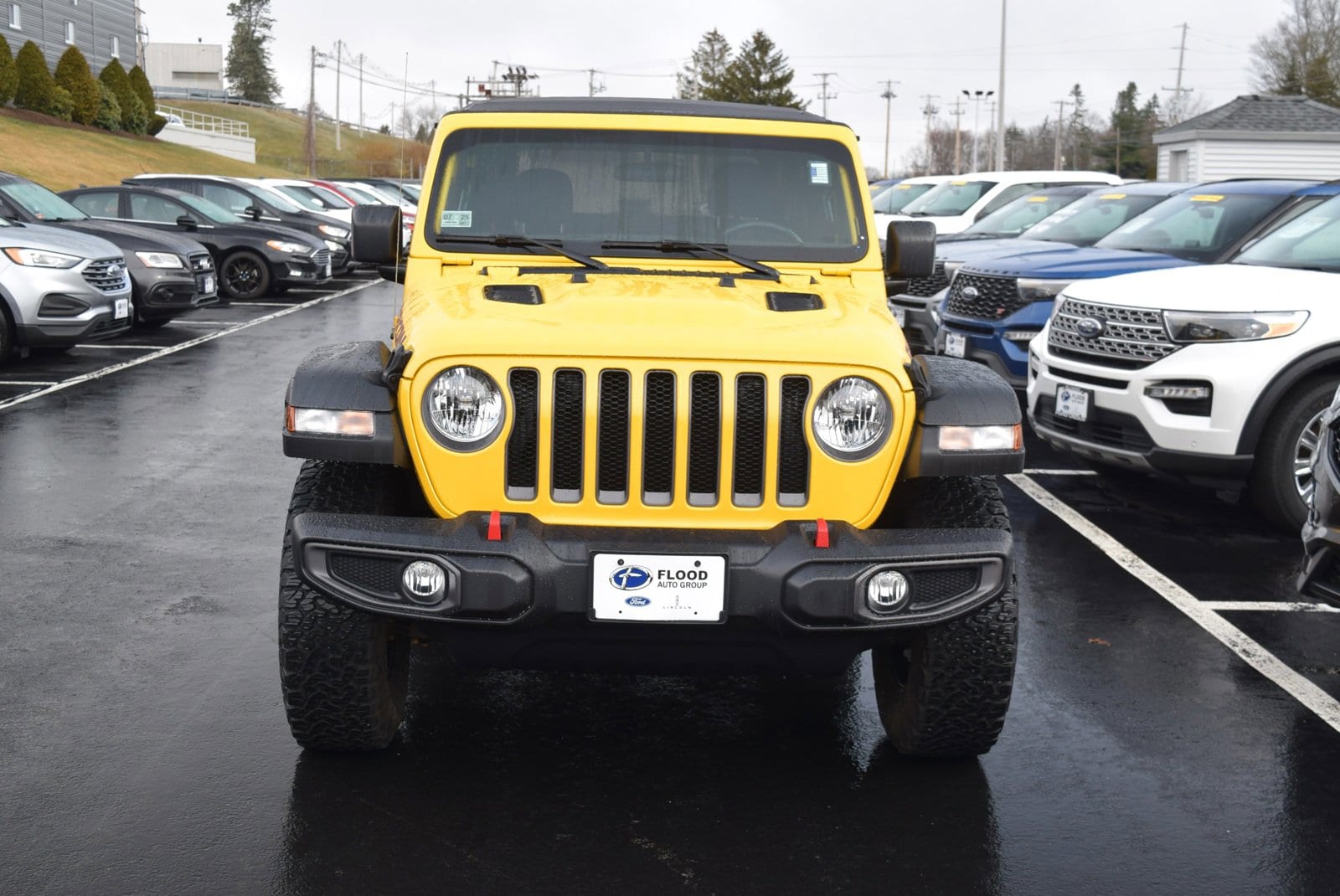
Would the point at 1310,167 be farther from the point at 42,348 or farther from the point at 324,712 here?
the point at 324,712

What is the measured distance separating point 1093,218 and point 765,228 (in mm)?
8704

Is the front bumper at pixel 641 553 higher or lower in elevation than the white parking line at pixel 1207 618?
higher

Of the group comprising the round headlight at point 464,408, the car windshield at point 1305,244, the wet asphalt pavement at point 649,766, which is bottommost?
the wet asphalt pavement at point 649,766

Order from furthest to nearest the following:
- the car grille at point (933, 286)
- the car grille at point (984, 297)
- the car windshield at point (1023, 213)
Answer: the car windshield at point (1023, 213) < the car grille at point (933, 286) < the car grille at point (984, 297)

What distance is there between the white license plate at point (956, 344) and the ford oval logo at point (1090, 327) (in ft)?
9.11

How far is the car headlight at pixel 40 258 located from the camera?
12445mm

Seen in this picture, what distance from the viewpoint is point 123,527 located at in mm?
7312

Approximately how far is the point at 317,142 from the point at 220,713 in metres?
126

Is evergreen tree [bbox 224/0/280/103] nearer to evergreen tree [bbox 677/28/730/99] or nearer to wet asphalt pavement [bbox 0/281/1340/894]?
evergreen tree [bbox 677/28/730/99]

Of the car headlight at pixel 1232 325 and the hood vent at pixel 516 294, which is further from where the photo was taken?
the car headlight at pixel 1232 325

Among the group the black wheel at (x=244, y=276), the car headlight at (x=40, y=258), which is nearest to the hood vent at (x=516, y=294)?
the car headlight at (x=40, y=258)

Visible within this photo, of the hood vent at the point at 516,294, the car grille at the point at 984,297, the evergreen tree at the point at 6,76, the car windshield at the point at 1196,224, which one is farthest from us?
the evergreen tree at the point at 6,76

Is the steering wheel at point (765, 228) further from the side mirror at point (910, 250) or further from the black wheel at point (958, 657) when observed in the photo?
the black wheel at point (958, 657)

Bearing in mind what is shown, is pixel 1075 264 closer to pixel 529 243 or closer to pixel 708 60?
pixel 529 243
